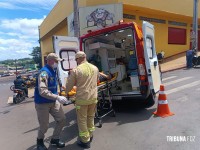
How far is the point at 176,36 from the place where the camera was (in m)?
22.4

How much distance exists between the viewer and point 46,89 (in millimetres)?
4348

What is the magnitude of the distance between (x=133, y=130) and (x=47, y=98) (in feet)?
7.32

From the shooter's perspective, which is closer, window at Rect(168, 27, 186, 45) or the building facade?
the building facade

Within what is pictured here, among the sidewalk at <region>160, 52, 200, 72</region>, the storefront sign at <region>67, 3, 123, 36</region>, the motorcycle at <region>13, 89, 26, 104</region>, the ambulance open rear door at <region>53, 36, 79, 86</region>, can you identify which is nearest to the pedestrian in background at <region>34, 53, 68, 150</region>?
the ambulance open rear door at <region>53, 36, 79, 86</region>

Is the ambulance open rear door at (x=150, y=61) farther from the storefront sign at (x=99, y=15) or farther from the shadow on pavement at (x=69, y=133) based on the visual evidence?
the storefront sign at (x=99, y=15)

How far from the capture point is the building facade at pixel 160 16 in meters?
17.1

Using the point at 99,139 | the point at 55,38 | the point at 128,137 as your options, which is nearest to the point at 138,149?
the point at 128,137

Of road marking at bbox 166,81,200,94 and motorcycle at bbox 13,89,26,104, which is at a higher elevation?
road marking at bbox 166,81,200,94

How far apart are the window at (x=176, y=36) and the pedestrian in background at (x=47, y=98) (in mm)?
Answer: 18812

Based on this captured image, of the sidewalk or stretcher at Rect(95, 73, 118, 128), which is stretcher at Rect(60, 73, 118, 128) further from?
the sidewalk

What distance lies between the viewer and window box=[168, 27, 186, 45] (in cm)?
2176

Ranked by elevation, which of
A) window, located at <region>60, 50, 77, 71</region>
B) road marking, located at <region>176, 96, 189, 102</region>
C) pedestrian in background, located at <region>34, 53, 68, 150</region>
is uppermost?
window, located at <region>60, 50, 77, 71</region>

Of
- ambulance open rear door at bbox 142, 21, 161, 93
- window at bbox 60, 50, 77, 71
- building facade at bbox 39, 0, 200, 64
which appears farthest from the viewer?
building facade at bbox 39, 0, 200, 64

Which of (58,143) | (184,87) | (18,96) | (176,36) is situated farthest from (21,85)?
(176,36)
